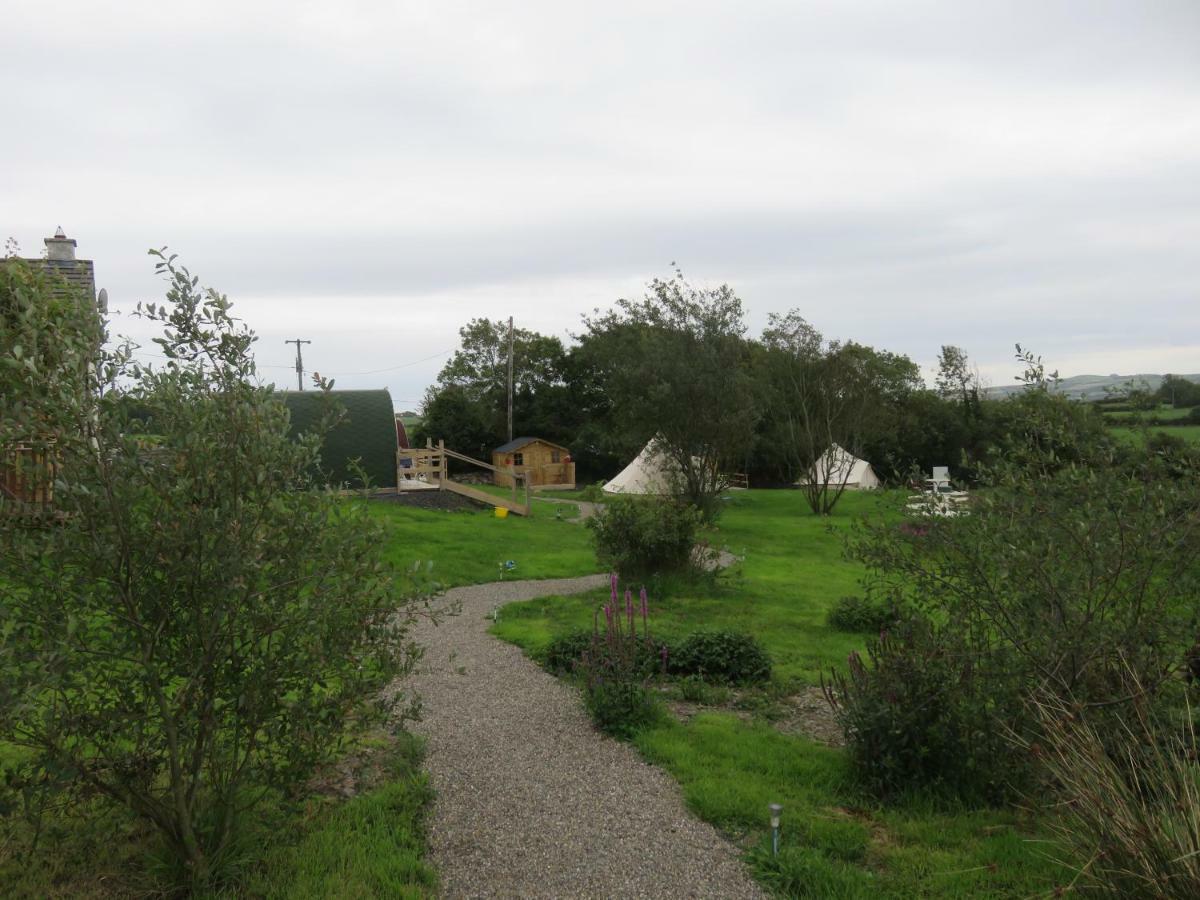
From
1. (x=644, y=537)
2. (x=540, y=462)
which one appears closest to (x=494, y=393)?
(x=540, y=462)

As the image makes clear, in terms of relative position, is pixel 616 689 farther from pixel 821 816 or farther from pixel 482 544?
pixel 482 544

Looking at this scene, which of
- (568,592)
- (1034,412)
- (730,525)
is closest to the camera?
(1034,412)

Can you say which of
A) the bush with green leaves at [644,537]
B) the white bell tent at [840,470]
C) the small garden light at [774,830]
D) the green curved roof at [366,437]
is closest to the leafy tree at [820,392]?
the white bell tent at [840,470]

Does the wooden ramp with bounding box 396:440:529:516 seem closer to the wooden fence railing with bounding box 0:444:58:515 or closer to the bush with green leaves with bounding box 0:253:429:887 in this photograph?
the bush with green leaves with bounding box 0:253:429:887

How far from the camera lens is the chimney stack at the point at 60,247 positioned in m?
14.3

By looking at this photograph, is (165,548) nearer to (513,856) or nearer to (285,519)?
(285,519)

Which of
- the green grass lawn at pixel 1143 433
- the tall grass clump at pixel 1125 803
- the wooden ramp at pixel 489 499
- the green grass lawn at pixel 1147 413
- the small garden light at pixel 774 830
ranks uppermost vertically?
the green grass lawn at pixel 1147 413

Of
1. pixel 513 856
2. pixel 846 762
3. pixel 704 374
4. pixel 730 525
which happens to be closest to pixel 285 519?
pixel 513 856

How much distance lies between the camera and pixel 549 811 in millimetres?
5023

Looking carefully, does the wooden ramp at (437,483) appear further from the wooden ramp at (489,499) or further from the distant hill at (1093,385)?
the distant hill at (1093,385)

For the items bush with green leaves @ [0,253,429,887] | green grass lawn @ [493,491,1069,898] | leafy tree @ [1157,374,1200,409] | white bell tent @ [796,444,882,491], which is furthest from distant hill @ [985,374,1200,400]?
white bell tent @ [796,444,882,491]

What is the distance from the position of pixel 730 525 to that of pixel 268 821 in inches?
871

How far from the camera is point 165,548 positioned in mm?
3615

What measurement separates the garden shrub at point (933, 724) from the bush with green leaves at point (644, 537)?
24.9 feet
